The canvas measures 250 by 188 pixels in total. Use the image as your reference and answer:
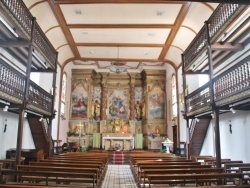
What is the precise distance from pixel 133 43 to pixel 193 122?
20.1ft

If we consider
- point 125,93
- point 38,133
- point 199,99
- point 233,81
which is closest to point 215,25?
point 233,81

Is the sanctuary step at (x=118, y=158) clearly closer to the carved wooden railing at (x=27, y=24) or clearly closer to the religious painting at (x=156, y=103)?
the religious painting at (x=156, y=103)

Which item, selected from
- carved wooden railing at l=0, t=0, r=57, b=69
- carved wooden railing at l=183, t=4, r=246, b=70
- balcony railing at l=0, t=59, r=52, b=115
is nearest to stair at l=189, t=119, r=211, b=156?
carved wooden railing at l=183, t=4, r=246, b=70

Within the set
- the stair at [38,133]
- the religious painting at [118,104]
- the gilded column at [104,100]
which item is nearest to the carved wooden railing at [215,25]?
the stair at [38,133]

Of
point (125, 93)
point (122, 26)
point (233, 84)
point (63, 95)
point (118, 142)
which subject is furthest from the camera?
point (125, 93)

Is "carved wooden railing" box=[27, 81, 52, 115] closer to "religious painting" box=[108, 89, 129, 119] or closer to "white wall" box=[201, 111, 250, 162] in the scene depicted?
"white wall" box=[201, 111, 250, 162]

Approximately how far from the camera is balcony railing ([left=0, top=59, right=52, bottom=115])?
7.12 metres

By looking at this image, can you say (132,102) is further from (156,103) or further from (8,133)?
(8,133)

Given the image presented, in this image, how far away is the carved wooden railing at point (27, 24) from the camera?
7404 millimetres

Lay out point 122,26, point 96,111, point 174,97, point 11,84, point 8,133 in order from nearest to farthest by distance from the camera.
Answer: point 11,84 → point 8,133 → point 122,26 → point 174,97 → point 96,111

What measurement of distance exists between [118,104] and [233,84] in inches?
558

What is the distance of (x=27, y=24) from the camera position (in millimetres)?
8781

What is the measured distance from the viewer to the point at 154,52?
16500 millimetres

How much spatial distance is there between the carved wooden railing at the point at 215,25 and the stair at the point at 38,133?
324 inches
